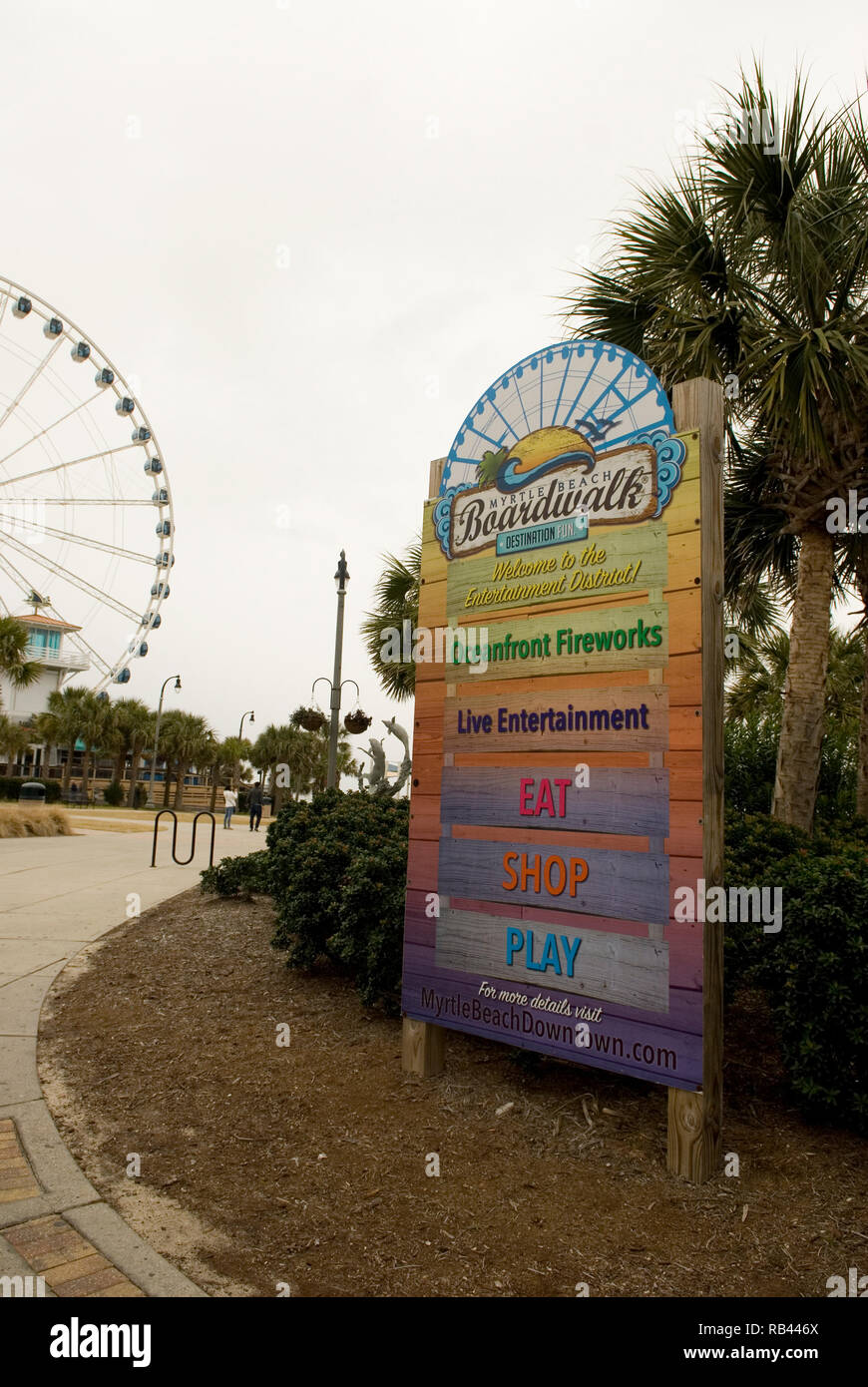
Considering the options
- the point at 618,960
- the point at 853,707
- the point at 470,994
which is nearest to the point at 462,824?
the point at 470,994

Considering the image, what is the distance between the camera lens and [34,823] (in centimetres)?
1762

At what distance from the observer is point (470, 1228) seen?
281 cm

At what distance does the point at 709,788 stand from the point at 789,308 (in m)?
5.70

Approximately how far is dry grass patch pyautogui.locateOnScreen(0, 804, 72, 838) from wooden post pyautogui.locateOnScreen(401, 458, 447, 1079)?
15.3 m

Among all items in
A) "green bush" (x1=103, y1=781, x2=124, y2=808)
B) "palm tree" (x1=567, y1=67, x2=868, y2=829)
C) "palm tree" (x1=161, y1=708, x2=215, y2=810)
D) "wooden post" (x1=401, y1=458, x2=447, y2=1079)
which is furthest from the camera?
"palm tree" (x1=161, y1=708, x2=215, y2=810)

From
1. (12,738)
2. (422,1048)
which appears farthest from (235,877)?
(12,738)

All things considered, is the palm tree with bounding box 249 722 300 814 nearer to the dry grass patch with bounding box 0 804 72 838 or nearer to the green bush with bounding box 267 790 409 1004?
the dry grass patch with bounding box 0 804 72 838

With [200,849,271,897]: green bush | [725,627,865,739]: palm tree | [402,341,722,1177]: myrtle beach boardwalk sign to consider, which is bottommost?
[200,849,271,897]: green bush

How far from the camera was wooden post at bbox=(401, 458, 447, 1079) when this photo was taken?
3.99 metres

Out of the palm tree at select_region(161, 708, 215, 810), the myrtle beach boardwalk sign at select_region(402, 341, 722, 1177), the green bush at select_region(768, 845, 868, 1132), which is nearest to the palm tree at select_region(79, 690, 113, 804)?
the palm tree at select_region(161, 708, 215, 810)

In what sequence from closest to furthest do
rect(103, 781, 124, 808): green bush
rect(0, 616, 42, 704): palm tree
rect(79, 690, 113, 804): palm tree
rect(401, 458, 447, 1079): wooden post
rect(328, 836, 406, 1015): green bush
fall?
rect(401, 458, 447, 1079): wooden post < rect(328, 836, 406, 1015): green bush < rect(0, 616, 42, 704): palm tree < rect(79, 690, 113, 804): palm tree < rect(103, 781, 124, 808): green bush

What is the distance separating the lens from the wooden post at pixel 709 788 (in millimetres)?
3057

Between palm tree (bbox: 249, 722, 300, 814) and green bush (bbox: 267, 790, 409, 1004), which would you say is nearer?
green bush (bbox: 267, 790, 409, 1004)
